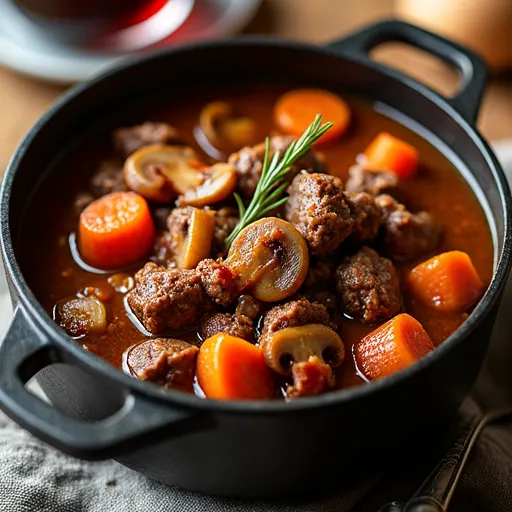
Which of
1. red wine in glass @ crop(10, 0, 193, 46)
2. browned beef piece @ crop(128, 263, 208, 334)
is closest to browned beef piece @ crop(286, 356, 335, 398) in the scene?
browned beef piece @ crop(128, 263, 208, 334)

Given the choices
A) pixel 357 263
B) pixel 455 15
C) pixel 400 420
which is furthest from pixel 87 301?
pixel 455 15

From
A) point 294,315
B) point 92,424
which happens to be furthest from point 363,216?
point 92,424

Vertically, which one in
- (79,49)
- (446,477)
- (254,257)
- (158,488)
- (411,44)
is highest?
(411,44)

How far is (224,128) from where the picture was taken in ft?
10.2

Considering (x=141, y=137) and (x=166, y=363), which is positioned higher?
(x=141, y=137)

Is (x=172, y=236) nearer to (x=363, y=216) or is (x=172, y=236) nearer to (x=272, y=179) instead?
(x=272, y=179)

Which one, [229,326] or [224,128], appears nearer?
Result: [229,326]

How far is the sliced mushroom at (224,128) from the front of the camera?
304 centimetres

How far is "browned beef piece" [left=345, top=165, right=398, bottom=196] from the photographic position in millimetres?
2771

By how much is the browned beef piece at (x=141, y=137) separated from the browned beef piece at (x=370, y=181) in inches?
25.9

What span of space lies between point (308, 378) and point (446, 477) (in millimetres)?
581

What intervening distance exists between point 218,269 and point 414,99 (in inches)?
48.0

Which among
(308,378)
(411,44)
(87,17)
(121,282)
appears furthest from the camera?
(87,17)

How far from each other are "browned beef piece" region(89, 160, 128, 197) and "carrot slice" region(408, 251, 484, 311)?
1027 mm
